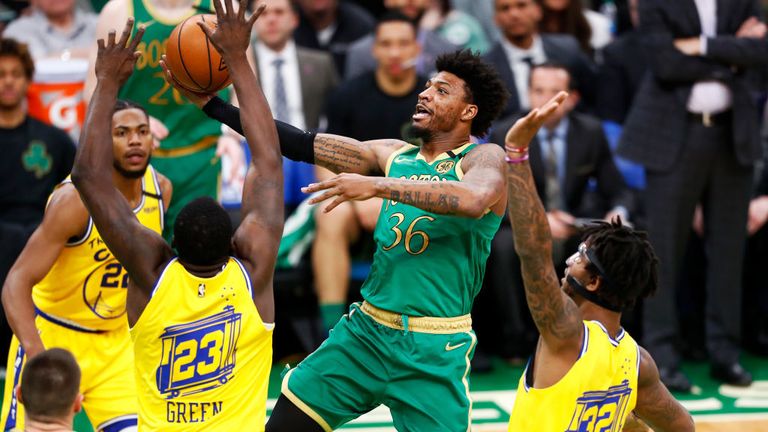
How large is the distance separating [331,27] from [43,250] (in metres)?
5.22

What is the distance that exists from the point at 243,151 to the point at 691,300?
3.52 metres

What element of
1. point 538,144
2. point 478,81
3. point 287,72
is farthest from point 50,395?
point 287,72

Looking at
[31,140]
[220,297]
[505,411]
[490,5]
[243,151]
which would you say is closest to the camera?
[220,297]

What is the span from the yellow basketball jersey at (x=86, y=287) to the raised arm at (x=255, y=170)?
1.27 meters

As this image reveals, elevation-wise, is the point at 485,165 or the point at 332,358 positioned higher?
the point at 485,165

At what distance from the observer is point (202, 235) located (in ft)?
13.7

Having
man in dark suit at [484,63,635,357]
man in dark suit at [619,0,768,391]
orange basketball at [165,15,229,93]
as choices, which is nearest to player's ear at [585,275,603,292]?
orange basketball at [165,15,229,93]

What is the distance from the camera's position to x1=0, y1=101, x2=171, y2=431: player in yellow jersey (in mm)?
5234

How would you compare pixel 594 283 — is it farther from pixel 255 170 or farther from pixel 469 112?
pixel 255 170

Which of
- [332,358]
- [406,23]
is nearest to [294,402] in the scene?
[332,358]

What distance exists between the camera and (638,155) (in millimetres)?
7887

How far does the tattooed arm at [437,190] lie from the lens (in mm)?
4191

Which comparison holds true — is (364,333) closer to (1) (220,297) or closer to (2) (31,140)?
(1) (220,297)

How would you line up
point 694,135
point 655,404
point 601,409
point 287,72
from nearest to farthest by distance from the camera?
point 601,409 < point 655,404 < point 694,135 < point 287,72
